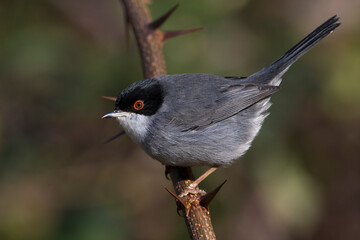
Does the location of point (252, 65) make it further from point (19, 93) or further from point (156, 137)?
point (19, 93)

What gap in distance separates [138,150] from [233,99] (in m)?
1.65

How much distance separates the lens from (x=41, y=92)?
4.97 metres

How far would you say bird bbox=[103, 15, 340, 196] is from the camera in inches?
151

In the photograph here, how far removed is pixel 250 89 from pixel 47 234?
2.26 metres

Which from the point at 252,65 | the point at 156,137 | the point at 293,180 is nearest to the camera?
the point at 156,137

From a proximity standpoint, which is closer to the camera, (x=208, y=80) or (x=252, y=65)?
(x=208, y=80)

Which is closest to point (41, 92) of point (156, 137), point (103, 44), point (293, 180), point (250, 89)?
point (103, 44)

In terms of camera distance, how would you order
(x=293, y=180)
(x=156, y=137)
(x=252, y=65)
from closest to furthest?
(x=156, y=137), (x=293, y=180), (x=252, y=65)

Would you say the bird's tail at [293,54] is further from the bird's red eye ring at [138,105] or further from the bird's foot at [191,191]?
the bird's foot at [191,191]

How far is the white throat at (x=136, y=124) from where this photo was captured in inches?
155

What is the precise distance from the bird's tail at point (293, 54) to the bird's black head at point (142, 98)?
100 centimetres

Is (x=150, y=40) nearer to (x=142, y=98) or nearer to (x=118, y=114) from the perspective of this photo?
(x=142, y=98)

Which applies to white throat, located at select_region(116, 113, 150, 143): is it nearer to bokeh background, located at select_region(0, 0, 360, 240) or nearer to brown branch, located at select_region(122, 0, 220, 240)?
brown branch, located at select_region(122, 0, 220, 240)

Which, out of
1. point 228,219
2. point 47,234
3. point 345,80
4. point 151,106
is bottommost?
point 228,219
